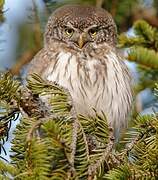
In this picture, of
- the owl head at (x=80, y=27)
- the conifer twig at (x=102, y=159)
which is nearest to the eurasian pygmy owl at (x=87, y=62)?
the owl head at (x=80, y=27)

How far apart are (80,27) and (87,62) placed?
0.43 m

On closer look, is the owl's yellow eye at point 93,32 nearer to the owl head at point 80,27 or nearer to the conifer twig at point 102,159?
the owl head at point 80,27

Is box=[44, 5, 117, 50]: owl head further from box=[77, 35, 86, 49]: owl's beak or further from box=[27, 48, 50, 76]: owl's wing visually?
box=[27, 48, 50, 76]: owl's wing

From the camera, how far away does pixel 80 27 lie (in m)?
4.45

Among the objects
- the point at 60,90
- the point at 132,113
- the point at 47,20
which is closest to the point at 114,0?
the point at 47,20

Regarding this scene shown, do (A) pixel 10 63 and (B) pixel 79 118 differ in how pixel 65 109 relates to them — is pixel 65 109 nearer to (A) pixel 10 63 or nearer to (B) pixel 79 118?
(B) pixel 79 118

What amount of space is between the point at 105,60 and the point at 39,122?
2.20 metres

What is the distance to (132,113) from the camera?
14.0 ft

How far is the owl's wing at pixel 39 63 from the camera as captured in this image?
13.5 feet

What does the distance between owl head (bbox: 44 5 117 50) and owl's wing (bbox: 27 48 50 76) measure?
0.82 ft

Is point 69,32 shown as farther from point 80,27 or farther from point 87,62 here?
point 87,62


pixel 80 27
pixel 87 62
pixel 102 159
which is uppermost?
pixel 102 159

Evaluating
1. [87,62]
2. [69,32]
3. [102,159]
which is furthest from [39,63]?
[102,159]

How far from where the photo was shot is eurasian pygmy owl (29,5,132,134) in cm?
392
